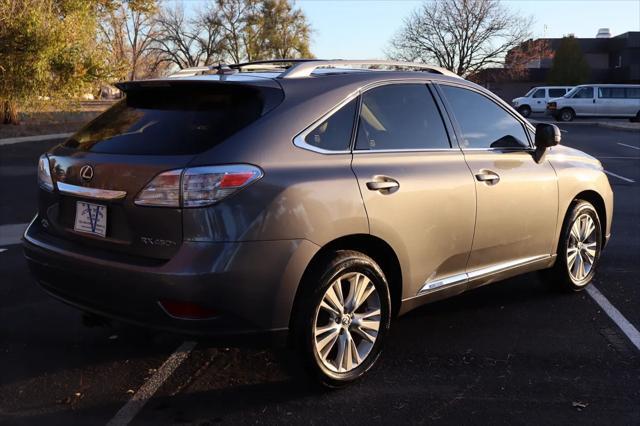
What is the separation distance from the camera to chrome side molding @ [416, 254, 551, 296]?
3959 mm

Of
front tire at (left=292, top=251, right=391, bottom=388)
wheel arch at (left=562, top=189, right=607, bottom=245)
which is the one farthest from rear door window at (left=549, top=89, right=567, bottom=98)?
front tire at (left=292, top=251, right=391, bottom=388)

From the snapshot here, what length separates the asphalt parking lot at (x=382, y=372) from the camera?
3.31 metres

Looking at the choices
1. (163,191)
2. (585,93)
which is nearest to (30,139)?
(163,191)

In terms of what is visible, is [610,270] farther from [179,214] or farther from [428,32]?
[428,32]

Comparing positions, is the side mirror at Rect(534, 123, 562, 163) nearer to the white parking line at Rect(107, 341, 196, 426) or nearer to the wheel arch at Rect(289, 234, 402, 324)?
the wheel arch at Rect(289, 234, 402, 324)

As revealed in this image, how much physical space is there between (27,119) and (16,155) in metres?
14.1

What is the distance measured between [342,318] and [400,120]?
1.28 m

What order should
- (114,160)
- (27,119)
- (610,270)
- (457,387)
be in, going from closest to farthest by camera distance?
(114,160), (457,387), (610,270), (27,119)

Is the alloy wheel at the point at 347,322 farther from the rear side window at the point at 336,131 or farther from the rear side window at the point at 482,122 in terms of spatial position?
the rear side window at the point at 482,122

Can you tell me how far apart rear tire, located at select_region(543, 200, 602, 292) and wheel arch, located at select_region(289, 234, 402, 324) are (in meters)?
1.85

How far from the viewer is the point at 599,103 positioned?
34.7m

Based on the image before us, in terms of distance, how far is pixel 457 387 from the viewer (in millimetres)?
3615

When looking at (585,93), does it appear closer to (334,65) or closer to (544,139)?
(544,139)

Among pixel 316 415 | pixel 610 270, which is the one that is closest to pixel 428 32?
pixel 610 270
